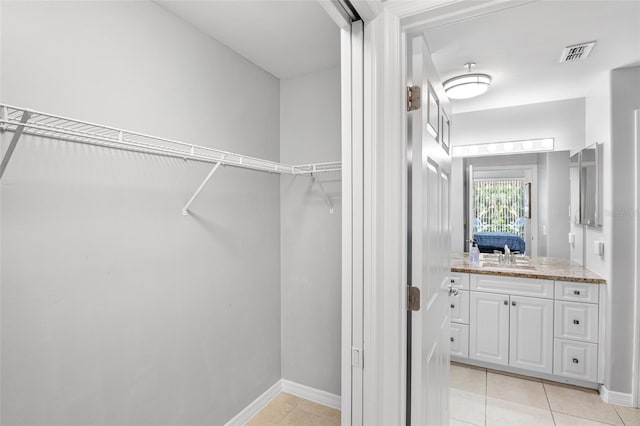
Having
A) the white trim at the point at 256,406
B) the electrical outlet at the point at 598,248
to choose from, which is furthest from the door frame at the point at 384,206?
the electrical outlet at the point at 598,248

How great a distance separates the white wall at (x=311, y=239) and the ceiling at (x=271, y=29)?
23 centimetres

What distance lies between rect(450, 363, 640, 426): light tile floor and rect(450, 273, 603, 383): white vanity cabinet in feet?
0.40

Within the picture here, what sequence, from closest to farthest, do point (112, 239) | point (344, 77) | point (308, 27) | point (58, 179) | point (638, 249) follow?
1. point (344, 77)
2. point (58, 179)
3. point (112, 239)
4. point (308, 27)
5. point (638, 249)

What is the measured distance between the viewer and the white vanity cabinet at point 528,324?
245 centimetres

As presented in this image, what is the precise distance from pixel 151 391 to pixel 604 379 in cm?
303

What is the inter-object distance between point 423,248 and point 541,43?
5.51 ft

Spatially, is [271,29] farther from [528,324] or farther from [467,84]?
[528,324]

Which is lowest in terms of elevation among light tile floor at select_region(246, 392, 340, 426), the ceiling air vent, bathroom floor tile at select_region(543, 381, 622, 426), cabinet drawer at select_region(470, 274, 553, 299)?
light tile floor at select_region(246, 392, 340, 426)

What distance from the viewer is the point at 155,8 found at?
63.7 inches

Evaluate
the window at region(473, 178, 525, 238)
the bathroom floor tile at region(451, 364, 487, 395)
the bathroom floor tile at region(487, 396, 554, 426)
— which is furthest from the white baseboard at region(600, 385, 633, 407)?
the window at region(473, 178, 525, 238)

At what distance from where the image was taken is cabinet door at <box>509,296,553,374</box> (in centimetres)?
256

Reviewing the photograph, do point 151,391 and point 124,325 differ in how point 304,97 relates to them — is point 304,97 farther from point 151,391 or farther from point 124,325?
point 151,391

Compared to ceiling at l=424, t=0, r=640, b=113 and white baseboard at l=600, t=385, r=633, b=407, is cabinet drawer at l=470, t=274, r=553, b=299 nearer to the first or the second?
white baseboard at l=600, t=385, r=633, b=407

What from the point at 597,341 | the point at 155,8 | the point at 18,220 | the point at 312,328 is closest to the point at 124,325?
the point at 18,220
